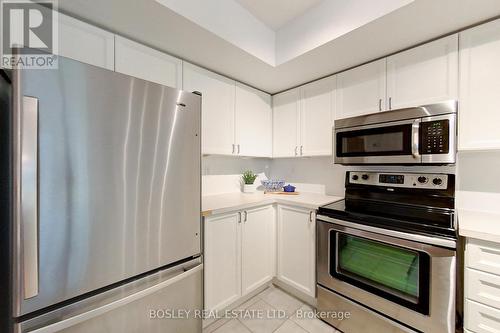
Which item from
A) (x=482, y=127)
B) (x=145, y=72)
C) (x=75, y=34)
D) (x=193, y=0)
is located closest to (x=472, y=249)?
(x=482, y=127)

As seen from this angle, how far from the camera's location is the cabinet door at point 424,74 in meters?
1.44

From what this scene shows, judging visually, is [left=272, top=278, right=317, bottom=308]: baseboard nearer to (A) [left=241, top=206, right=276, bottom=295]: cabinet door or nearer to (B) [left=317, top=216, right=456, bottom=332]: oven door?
(A) [left=241, top=206, right=276, bottom=295]: cabinet door

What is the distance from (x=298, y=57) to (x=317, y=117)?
66cm

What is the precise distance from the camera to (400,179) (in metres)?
1.64

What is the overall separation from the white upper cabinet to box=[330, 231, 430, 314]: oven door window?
207cm

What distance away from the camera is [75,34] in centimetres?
125

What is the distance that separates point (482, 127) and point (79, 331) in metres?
2.47

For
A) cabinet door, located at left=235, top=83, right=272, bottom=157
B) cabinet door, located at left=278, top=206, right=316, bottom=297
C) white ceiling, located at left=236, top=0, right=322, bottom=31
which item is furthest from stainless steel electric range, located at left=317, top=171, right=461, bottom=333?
white ceiling, located at left=236, top=0, right=322, bottom=31

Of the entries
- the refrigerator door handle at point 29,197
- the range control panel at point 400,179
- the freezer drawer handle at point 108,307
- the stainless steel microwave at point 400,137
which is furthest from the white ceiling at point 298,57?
the freezer drawer handle at point 108,307

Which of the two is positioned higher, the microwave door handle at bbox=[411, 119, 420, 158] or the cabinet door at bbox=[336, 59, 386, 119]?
the cabinet door at bbox=[336, 59, 386, 119]

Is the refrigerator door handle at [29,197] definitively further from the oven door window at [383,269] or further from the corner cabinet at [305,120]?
the corner cabinet at [305,120]

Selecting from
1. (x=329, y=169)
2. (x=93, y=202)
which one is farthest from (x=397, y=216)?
(x=93, y=202)

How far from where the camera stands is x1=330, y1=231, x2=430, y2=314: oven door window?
1215 mm

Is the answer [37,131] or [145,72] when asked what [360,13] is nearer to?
[145,72]
